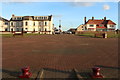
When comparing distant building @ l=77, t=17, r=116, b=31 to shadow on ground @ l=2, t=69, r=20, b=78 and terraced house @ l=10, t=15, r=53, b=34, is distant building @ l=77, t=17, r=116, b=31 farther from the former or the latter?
shadow on ground @ l=2, t=69, r=20, b=78

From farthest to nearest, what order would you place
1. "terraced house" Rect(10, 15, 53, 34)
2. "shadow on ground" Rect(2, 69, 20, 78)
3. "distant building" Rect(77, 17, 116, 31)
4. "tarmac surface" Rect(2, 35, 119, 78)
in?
"distant building" Rect(77, 17, 116, 31) → "terraced house" Rect(10, 15, 53, 34) → "tarmac surface" Rect(2, 35, 119, 78) → "shadow on ground" Rect(2, 69, 20, 78)

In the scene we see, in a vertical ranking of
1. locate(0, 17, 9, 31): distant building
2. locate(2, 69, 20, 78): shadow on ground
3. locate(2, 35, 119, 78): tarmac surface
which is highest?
locate(0, 17, 9, 31): distant building

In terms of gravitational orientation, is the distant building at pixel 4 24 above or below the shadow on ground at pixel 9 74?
above

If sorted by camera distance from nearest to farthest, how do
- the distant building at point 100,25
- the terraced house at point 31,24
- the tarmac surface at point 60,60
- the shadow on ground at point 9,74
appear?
the shadow on ground at point 9,74 → the tarmac surface at point 60,60 → the terraced house at point 31,24 → the distant building at point 100,25

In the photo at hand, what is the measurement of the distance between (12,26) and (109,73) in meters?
76.9

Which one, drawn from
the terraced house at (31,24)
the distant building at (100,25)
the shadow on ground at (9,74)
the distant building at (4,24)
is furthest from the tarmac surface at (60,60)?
the distant building at (100,25)

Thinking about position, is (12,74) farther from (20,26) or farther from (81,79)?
(20,26)

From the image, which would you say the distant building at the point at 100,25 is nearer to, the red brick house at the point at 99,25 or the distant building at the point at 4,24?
the red brick house at the point at 99,25

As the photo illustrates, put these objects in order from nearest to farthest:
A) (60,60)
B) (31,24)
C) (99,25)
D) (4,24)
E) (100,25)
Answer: (60,60) → (31,24) → (4,24) → (99,25) → (100,25)

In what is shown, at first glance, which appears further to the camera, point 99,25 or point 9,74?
point 99,25

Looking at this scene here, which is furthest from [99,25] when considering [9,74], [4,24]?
[9,74]

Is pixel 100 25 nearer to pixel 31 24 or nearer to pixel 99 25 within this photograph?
pixel 99 25

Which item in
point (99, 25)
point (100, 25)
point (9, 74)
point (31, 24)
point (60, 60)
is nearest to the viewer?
point (9, 74)

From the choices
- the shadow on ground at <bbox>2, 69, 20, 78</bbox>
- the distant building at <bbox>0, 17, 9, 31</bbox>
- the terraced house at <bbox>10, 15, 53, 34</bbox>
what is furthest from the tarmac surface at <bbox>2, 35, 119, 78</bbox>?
the distant building at <bbox>0, 17, 9, 31</bbox>
